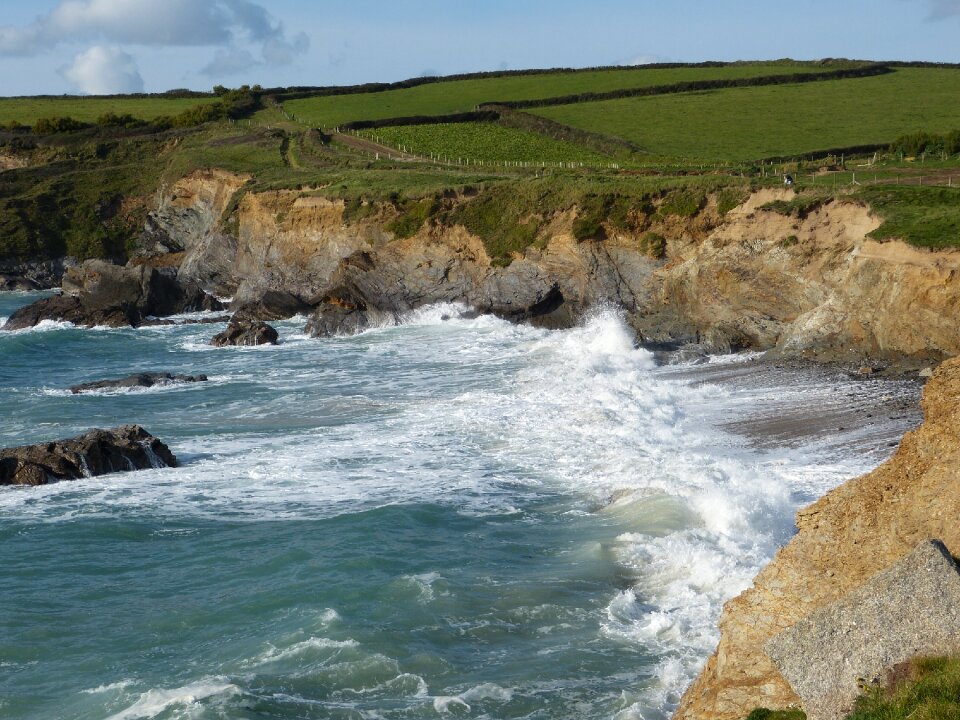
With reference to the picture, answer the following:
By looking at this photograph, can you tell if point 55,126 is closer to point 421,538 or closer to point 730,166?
point 730,166

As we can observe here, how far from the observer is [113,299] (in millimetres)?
58219

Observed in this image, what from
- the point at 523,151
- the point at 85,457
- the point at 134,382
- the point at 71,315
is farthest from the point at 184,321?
the point at 85,457

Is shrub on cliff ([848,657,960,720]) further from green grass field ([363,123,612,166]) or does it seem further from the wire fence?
green grass field ([363,123,612,166])

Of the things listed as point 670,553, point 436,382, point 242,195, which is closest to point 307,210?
point 242,195

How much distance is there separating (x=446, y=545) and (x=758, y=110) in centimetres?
6622

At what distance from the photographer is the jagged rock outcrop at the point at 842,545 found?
10719mm

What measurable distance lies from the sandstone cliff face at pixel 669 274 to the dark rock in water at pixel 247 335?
468cm

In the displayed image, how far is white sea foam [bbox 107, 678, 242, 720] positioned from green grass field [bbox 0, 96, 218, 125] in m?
90.6

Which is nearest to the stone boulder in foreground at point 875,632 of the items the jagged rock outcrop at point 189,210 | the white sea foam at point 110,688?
the white sea foam at point 110,688

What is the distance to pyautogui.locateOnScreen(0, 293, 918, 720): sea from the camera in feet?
49.8

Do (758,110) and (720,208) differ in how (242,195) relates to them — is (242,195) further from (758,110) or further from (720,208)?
(758,110)

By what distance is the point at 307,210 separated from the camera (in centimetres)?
5822

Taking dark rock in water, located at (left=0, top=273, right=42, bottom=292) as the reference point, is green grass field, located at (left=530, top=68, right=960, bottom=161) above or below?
above

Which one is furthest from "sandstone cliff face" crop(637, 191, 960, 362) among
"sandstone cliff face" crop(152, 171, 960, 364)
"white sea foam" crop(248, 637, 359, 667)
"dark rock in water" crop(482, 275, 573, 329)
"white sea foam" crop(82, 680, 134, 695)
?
"white sea foam" crop(82, 680, 134, 695)
